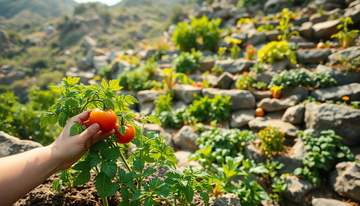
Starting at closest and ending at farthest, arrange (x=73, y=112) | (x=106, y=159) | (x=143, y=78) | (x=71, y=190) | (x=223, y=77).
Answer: (x=106, y=159) → (x=73, y=112) → (x=71, y=190) → (x=223, y=77) → (x=143, y=78)

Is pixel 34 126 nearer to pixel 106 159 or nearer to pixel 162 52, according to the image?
pixel 106 159

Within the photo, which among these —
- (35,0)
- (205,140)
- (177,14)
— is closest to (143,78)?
(205,140)

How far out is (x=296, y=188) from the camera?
2645 mm

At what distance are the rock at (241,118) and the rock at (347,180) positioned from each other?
166 centimetres

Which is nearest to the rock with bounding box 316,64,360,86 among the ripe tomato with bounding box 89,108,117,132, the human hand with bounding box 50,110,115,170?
the ripe tomato with bounding box 89,108,117,132

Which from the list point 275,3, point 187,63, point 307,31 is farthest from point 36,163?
point 275,3

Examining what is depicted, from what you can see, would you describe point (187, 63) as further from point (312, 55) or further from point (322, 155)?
point (322, 155)

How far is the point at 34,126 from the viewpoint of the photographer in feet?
10.2

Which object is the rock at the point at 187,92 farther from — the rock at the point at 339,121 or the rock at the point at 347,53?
the rock at the point at 347,53

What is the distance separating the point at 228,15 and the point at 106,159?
443 inches

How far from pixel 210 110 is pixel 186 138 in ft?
2.94

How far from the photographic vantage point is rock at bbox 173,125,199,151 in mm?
3770

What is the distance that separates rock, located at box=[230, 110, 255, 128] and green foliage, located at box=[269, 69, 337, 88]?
2.86 ft

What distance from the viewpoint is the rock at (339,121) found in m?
3.00
